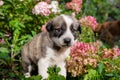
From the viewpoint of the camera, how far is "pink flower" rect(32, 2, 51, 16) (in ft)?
23.8

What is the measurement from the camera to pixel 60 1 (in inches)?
405

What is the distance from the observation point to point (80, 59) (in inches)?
226

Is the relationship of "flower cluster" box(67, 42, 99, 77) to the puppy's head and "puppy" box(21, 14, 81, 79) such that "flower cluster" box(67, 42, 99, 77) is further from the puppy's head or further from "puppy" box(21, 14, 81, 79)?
the puppy's head

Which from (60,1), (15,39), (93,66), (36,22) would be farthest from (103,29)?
(93,66)

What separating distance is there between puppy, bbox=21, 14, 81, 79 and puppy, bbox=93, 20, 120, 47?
5.54 metres

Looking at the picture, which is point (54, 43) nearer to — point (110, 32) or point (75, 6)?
point (75, 6)

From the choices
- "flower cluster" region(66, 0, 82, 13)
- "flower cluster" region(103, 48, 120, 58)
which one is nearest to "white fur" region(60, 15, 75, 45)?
"flower cluster" region(103, 48, 120, 58)

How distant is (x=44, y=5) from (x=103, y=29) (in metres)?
4.51

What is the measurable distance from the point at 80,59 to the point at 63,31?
45 cm

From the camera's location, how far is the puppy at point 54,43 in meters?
5.55

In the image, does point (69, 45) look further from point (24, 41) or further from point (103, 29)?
point (103, 29)

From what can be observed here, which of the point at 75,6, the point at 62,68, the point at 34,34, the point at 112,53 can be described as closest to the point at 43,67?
the point at 62,68

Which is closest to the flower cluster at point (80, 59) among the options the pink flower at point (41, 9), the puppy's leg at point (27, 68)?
the puppy's leg at point (27, 68)

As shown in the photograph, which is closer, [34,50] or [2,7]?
[34,50]
